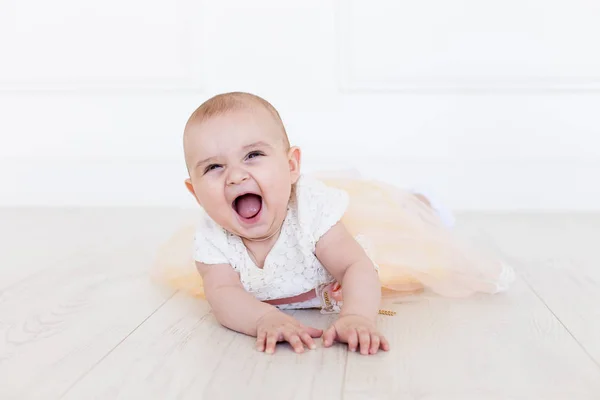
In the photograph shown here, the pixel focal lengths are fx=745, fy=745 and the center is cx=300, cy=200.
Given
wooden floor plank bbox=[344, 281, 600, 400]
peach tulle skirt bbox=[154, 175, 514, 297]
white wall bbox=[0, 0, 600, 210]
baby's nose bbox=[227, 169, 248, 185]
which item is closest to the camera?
wooden floor plank bbox=[344, 281, 600, 400]

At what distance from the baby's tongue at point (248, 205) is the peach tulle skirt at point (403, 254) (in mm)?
214

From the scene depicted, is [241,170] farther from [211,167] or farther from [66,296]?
[66,296]

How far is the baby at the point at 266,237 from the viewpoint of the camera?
3.18 feet

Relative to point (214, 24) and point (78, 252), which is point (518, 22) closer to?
point (214, 24)

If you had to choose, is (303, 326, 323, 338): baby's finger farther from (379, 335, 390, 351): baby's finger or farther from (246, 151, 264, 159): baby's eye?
(246, 151, 264, 159): baby's eye

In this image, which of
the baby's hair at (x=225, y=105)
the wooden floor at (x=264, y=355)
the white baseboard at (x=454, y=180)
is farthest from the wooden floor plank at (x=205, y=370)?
A: the white baseboard at (x=454, y=180)

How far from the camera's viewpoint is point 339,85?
6.97ft

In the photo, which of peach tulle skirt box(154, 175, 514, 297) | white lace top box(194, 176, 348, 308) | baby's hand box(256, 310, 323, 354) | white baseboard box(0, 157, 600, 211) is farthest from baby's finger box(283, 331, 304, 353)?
white baseboard box(0, 157, 600, 211)

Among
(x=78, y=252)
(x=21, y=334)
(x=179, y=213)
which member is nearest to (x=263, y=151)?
(x=21, y=334)

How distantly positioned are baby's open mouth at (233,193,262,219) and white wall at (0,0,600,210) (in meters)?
1.10

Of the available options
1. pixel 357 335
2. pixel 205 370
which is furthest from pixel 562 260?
pixel 205 370

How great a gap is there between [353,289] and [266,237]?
6.7 inches

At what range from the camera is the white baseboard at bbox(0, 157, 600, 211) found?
83.0 inches

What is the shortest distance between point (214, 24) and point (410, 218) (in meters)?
1.05
